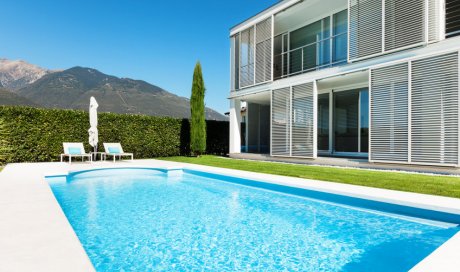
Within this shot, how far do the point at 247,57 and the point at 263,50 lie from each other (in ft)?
4.65

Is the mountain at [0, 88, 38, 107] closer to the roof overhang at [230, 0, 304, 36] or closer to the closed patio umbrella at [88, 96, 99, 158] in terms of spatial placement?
the closed patio umbrella at [88, 96, 99, 158]

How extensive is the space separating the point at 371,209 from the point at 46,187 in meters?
6.58

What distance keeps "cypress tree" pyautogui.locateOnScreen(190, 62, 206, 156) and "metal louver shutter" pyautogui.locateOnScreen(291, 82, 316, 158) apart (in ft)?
18.3

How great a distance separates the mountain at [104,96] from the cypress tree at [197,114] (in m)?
76.4

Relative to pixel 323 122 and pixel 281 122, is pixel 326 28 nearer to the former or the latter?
pixel 323 122

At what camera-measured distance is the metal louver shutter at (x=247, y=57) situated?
14.5m

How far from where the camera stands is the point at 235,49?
1553cm

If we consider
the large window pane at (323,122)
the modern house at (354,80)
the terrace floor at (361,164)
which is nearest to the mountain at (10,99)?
the modern house at (354,80)

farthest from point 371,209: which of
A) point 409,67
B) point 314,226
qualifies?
point 409,67

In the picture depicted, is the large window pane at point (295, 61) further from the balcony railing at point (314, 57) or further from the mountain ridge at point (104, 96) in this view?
the mountain ridge at point (104, 96)

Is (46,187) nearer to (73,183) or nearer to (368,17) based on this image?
(73,183)

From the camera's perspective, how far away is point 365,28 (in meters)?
9.74

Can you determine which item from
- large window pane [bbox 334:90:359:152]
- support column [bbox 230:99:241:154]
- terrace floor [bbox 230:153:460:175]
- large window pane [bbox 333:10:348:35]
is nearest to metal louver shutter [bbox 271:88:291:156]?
terrace floor [bbox 230:153:460:175]

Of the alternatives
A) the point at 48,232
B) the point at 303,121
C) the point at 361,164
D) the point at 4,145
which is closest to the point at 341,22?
the point at 303,121
